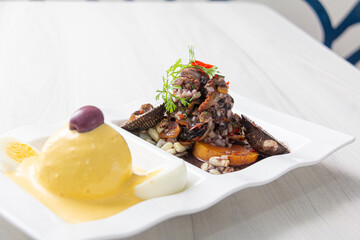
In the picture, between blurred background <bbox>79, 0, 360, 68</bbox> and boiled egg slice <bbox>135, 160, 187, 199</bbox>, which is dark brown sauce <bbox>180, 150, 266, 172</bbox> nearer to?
boiled egg slice <bbox>135, 160, 187, 199</bbox>

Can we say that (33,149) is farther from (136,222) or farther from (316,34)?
(316,34)

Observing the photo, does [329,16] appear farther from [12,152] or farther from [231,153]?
[12,152]

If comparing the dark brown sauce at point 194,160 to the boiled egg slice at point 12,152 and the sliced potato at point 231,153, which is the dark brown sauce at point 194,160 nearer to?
the sliced potato at point 231,153

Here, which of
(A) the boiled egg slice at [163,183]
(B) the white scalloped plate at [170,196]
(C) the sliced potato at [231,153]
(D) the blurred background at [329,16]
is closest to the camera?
(B) the white scalloped plate at [170,196]

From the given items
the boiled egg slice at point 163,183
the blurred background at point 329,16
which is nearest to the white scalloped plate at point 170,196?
the boiled egg slice at point 163,183

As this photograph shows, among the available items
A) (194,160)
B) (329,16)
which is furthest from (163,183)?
(329,16)

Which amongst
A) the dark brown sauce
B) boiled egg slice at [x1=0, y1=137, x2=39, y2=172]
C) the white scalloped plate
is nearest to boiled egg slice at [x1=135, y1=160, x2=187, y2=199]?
the white scalloped plate
